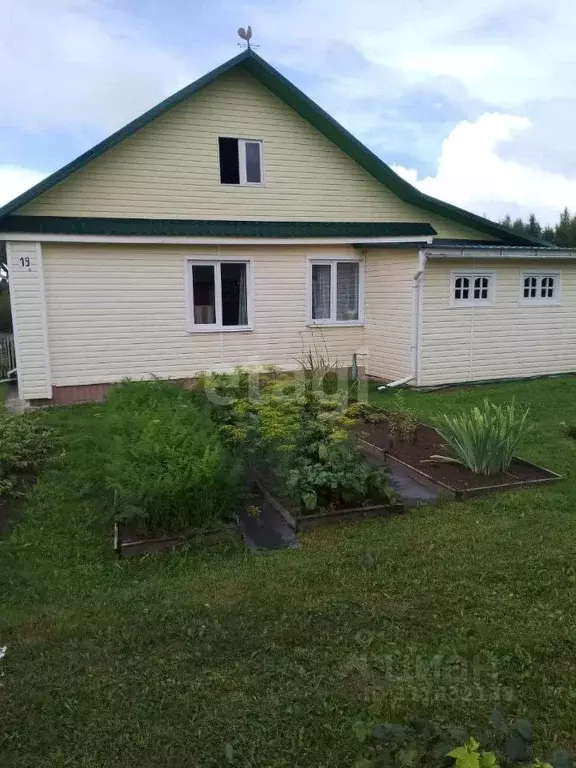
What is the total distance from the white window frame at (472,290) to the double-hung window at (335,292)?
2132mm

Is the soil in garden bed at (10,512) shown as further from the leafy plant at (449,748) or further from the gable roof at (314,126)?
the gable roof at (314,126)

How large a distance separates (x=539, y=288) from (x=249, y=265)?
6108 millimetres

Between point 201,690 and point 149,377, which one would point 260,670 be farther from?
point 149,377

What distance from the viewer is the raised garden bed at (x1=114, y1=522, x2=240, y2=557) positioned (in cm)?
494

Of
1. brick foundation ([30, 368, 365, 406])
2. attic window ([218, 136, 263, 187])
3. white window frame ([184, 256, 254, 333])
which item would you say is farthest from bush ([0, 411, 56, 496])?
attic window ([218, 136, 263, 187])

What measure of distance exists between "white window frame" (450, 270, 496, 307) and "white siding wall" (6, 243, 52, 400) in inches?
301

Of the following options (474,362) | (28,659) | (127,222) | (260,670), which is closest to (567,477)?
(260,670)

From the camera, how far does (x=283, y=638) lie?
12.3ft

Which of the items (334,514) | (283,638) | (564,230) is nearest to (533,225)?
(564,230)

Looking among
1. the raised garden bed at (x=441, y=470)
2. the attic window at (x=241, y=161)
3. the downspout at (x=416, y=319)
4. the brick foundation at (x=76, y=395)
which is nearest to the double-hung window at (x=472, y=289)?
the downspout at (x=416, y=319)

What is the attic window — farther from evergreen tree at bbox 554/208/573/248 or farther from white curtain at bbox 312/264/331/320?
evergreen tree at bbox 554/208/573/248

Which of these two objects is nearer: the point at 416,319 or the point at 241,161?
the point at 416,319

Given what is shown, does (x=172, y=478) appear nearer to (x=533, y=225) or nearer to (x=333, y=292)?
(x=333, y=292)

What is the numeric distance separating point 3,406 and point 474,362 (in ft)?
29.2
